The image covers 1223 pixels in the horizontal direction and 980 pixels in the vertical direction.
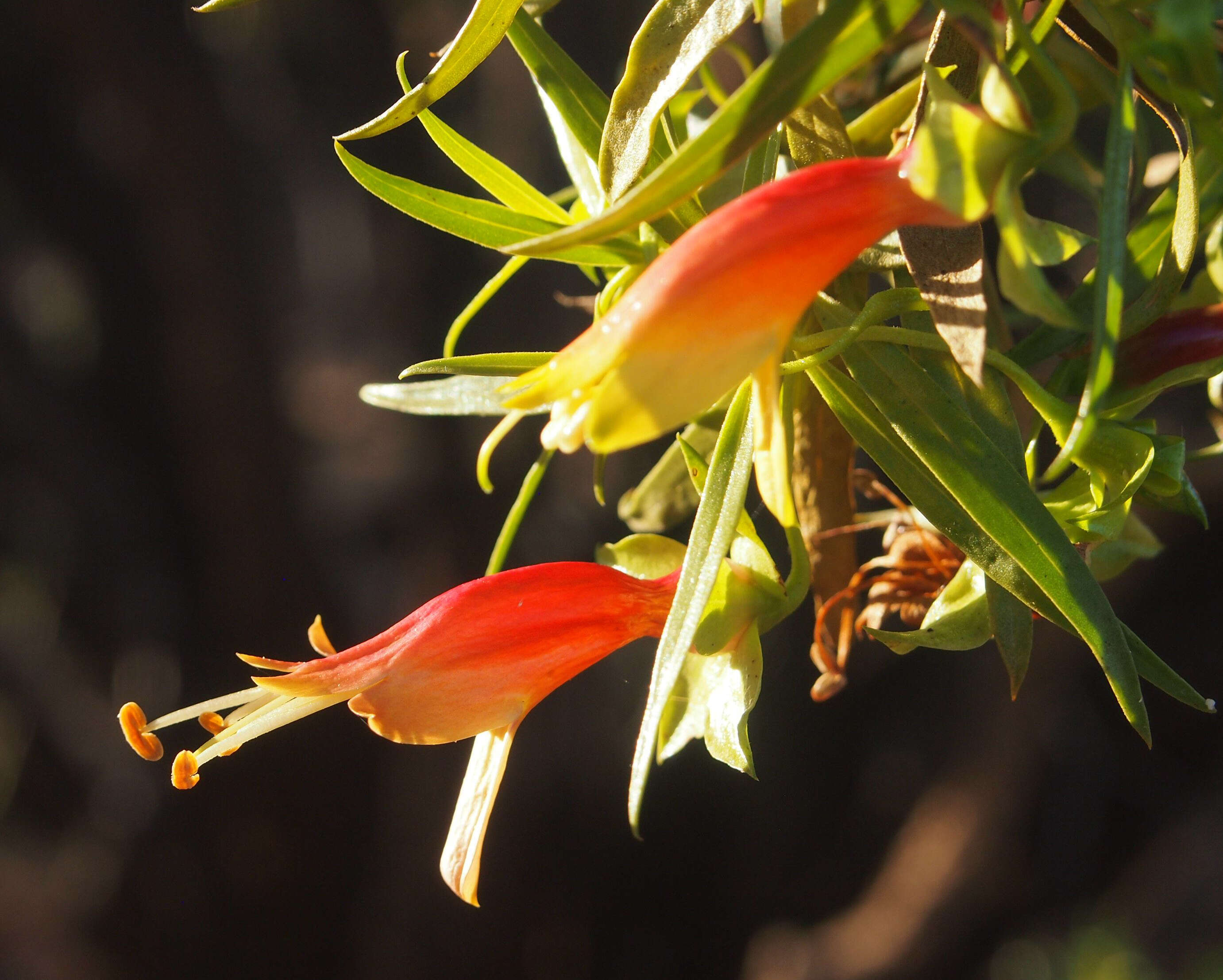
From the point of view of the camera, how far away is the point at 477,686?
39cm

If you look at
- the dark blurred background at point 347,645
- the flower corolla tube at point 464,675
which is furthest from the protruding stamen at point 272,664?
the dark blurred background at point 347,645

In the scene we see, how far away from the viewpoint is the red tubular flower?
0.40 meters

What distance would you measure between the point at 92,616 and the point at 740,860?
102 centimetres

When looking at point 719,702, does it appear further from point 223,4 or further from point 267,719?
point 223,4

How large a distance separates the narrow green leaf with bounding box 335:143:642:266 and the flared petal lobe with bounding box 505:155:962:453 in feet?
0.34

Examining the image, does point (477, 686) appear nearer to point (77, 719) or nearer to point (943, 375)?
point (943, 375)

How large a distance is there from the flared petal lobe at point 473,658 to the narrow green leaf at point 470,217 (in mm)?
140

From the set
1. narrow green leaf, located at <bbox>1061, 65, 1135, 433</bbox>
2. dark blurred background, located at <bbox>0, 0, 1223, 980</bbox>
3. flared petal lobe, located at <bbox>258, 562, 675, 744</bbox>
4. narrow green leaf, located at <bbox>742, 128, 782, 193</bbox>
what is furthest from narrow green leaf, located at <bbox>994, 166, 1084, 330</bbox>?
dark blurred background, located at <bbox>0, 0, 1223, 980</bbox>

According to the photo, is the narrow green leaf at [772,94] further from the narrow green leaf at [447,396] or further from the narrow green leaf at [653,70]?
the narrow green leaf at [447,396]

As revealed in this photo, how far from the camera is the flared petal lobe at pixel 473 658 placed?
39cm

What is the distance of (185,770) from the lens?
0.42 metres

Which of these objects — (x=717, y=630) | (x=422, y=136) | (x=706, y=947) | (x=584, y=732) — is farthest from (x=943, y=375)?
(x=706, y=947)

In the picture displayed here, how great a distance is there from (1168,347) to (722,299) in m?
0.26

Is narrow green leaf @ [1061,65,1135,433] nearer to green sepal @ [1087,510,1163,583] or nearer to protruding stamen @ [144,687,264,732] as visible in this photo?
green sepal @ [1087,510,1163,583]
